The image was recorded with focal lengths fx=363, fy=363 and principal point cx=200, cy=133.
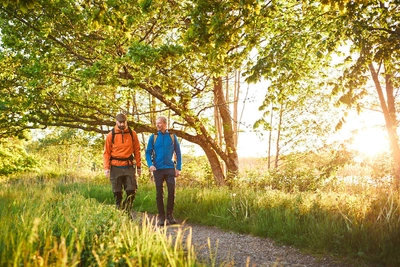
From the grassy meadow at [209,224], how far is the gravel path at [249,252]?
0.18 meters

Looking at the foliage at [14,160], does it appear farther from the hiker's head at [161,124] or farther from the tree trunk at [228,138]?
the hiker's head at [161,124]

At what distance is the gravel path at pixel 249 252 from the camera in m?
4.77

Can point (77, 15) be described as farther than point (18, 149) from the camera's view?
No

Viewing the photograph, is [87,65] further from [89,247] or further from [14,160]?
[14,160]

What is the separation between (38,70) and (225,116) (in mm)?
7584

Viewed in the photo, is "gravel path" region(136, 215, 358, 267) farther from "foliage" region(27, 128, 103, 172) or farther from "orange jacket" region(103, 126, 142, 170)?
"foliage" region(27, 128, 103, 172)

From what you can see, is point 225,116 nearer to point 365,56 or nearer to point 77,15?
point 77,15

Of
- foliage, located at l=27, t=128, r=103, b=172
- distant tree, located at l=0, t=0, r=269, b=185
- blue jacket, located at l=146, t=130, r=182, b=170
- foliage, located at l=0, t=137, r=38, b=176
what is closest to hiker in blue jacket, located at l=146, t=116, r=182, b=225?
blue jacket, located at l=146, t=130, r=182, b=170

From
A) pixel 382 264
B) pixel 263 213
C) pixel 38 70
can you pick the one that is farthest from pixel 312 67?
Result: pixel 38 70

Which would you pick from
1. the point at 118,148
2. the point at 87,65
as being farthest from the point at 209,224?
the point at 87,65

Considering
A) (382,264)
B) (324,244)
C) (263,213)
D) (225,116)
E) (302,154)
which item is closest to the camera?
(382,264)

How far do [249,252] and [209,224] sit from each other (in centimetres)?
198

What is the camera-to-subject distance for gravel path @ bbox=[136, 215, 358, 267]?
4.77 metres

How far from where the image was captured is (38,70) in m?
11.0
